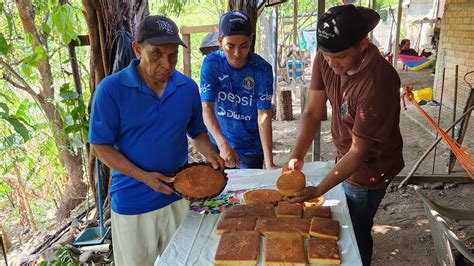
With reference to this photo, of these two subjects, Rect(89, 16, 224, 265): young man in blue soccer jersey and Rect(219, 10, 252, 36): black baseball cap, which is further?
Rect(219, 10, 252, 36): black baseball cap

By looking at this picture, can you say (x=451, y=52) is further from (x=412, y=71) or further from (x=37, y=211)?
(x=37, y=211)

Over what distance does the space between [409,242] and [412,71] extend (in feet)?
34.9

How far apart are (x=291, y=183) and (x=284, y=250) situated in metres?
0.44

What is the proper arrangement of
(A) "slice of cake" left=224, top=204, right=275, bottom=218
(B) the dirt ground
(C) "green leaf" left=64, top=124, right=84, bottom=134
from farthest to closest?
(B) the dirt ground
(C) "green leaf" left=64, top=124, right=84, bottom=134
(A) "slice of cake" left=224, top=204, right=275, bottom=218

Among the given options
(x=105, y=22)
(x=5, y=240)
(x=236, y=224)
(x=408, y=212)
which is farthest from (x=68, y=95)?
(x=408, y=212)

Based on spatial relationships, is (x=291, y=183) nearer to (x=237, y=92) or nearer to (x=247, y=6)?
(x=237, y=92)

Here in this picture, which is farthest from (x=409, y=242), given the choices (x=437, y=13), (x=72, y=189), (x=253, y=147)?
(x=437, y=13)

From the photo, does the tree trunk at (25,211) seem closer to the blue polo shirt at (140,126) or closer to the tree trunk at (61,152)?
the tree trunk at (61,152)

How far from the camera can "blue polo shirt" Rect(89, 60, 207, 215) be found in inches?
66.5

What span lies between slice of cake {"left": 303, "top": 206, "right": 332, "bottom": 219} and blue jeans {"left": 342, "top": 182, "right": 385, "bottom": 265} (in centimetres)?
21

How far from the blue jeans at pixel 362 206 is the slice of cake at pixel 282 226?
39cm

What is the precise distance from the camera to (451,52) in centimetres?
751

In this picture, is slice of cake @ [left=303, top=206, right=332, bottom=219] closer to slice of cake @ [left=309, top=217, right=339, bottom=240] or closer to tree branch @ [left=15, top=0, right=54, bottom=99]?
slice of cake @ [left=309, top=217, right=339, bottom=240]

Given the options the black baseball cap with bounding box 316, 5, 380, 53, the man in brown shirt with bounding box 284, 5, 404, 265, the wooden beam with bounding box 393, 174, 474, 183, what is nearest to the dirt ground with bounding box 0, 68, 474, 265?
the wooden beam with bounding box 393, 174, 474, 183
